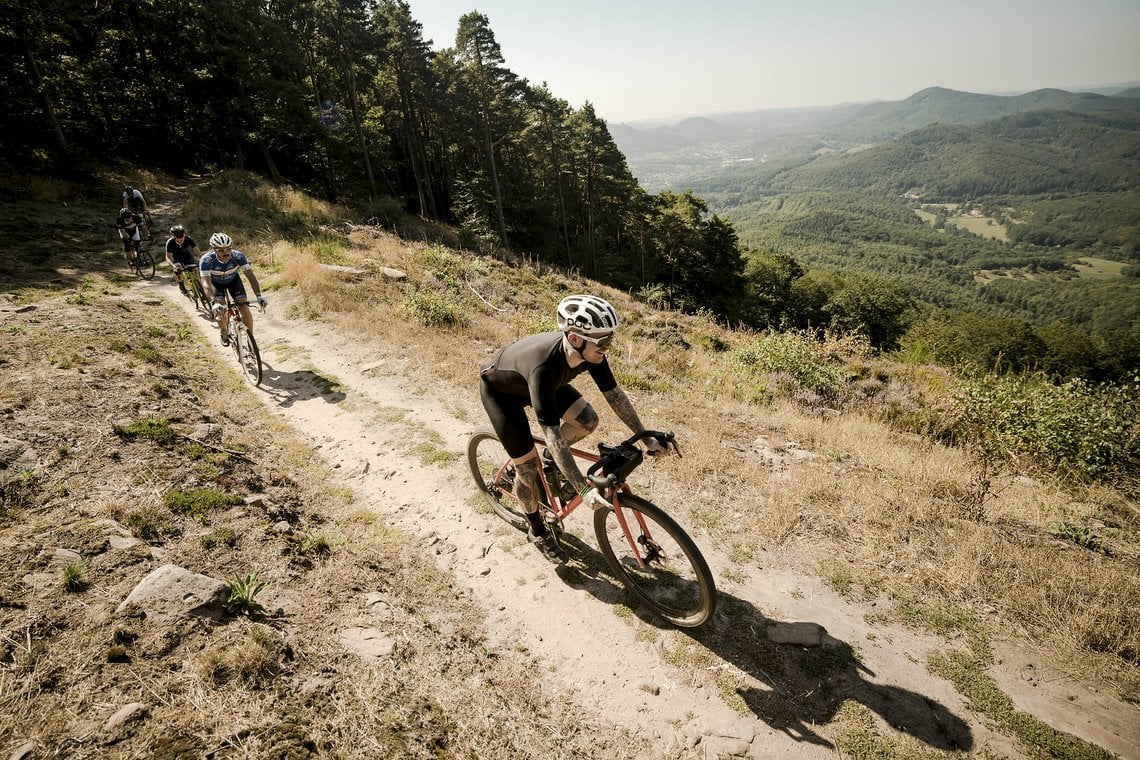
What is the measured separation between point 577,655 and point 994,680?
147 inches

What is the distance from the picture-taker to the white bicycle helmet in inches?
164

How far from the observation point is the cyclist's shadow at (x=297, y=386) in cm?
931

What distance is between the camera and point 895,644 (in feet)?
14.6

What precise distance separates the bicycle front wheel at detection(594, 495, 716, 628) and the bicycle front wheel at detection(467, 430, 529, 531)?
1263mm

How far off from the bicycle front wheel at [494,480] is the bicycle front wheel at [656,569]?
126 centimetres

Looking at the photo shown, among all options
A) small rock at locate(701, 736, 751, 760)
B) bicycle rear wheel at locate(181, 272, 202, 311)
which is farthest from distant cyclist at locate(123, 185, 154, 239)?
small rock at locate(701, 736, 751, 760)

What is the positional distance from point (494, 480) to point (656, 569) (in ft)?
7.88

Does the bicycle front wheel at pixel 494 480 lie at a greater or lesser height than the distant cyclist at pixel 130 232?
lesser

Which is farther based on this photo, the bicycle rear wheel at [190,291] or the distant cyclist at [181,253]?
the bicycle rear wheel at [190,291]

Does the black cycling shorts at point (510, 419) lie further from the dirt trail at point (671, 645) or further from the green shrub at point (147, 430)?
the green shrub at point (147, 430)

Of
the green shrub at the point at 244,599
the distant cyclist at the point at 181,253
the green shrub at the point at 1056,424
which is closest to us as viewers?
the green shrub at the point at 244,599

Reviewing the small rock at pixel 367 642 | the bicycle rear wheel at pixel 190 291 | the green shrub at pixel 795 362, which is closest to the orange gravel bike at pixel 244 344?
the bicycle rear wheel at pixel 190 291

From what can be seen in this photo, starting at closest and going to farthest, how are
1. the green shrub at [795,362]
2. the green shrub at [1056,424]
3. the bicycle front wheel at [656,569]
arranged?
the bicycle front wheel at [656,569], the green shrub at [1056,424], the green shrub at [795,362]

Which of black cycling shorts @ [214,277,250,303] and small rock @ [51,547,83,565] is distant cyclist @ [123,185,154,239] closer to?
black cycling shorts @ [214,277,250,303]
